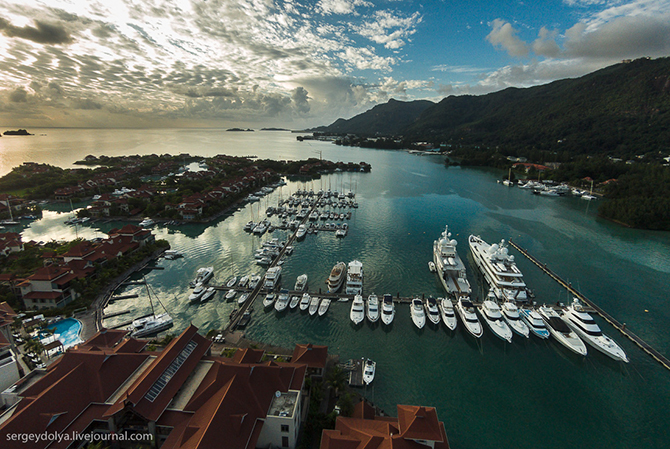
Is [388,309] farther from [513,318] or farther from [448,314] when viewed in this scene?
[513,318]

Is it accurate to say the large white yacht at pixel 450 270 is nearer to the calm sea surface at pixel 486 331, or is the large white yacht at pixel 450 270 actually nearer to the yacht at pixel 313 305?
the calm sea surface at pixel 486 331

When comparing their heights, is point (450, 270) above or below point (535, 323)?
above

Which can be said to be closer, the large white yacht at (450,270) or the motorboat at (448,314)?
the motorboat at (448,314)

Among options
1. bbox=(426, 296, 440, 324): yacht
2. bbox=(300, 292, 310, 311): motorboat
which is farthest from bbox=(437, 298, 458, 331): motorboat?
bbox=(300, 292, 310, 311): motorboat

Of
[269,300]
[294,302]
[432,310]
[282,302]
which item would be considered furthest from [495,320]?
[269,300]

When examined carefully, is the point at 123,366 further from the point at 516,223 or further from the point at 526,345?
the point at 516,223

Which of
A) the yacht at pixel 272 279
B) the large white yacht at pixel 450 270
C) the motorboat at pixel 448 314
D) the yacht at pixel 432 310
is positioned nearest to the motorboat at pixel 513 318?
the large white yacht at pixel 450 270

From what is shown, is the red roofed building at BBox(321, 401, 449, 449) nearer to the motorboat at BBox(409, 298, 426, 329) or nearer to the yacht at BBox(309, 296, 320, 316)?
the motorboat at BBox(409, 298, 426, 329)
